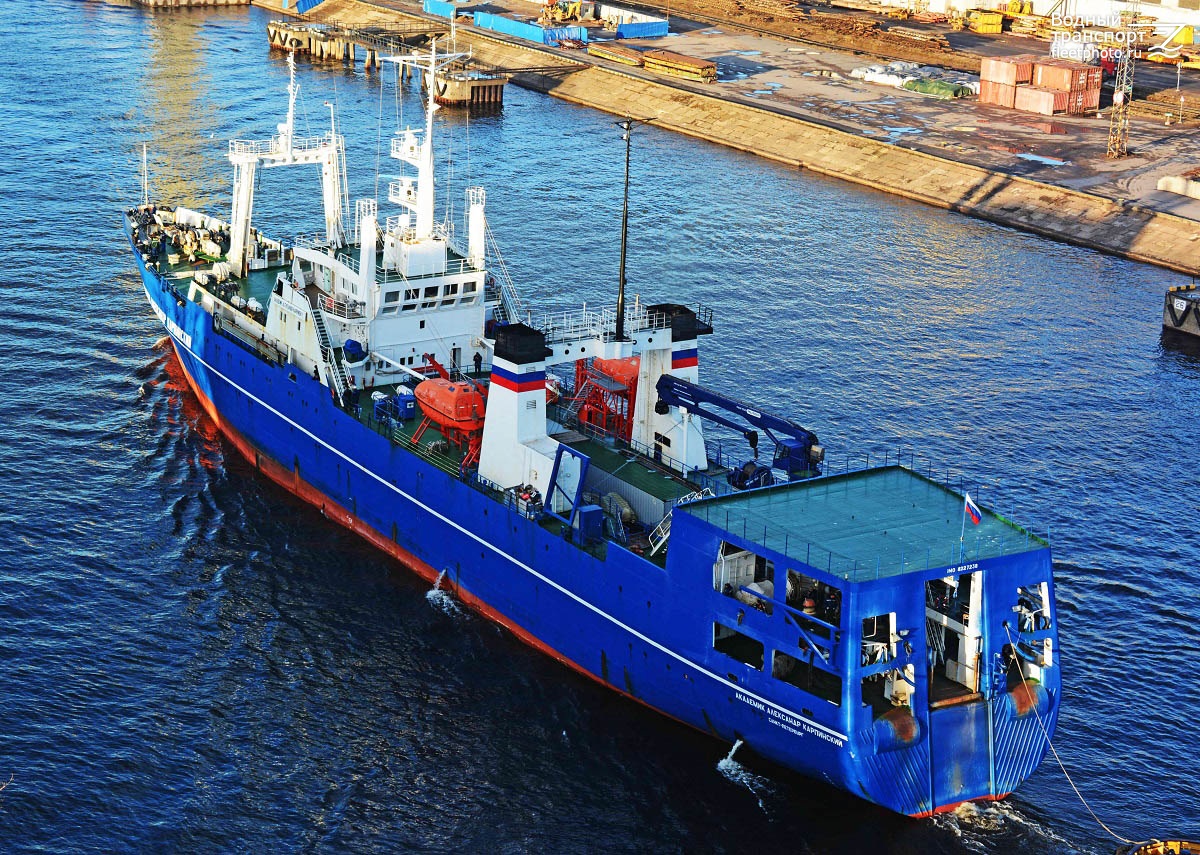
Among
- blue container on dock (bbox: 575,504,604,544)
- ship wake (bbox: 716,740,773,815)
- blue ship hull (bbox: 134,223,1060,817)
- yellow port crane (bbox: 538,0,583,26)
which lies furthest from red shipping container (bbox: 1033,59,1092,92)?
ship wake (bbox: 716,740,773,815)

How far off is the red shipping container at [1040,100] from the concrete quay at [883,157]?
4505 mm

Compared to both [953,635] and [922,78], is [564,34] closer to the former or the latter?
[922,78]

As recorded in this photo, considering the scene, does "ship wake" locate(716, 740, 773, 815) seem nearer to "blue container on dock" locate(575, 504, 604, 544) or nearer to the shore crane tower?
"blue container on dock" locate(575, 504, 604, 544)

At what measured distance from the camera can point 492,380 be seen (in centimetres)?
4931

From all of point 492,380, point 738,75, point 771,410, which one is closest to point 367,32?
point 738,75

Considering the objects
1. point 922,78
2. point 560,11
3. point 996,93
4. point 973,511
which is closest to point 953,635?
point 973,511

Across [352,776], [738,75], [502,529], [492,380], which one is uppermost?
[738,75]

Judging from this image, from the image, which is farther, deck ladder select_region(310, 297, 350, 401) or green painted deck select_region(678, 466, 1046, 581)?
deck ladder select_region(310, 297, 350, 401)

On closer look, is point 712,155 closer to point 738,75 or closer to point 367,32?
point 738,75

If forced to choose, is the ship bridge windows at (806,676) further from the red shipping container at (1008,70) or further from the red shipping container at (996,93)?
the red shipping container at (1008,70)

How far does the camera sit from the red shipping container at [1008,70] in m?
116

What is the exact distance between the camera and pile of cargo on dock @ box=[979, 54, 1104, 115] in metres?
113

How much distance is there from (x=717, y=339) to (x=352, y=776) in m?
36.6

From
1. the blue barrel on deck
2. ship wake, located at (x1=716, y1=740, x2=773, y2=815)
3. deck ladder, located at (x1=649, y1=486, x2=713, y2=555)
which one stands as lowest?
ship wake, located at (x1=716, y1=740, x2=773, y2=815)
